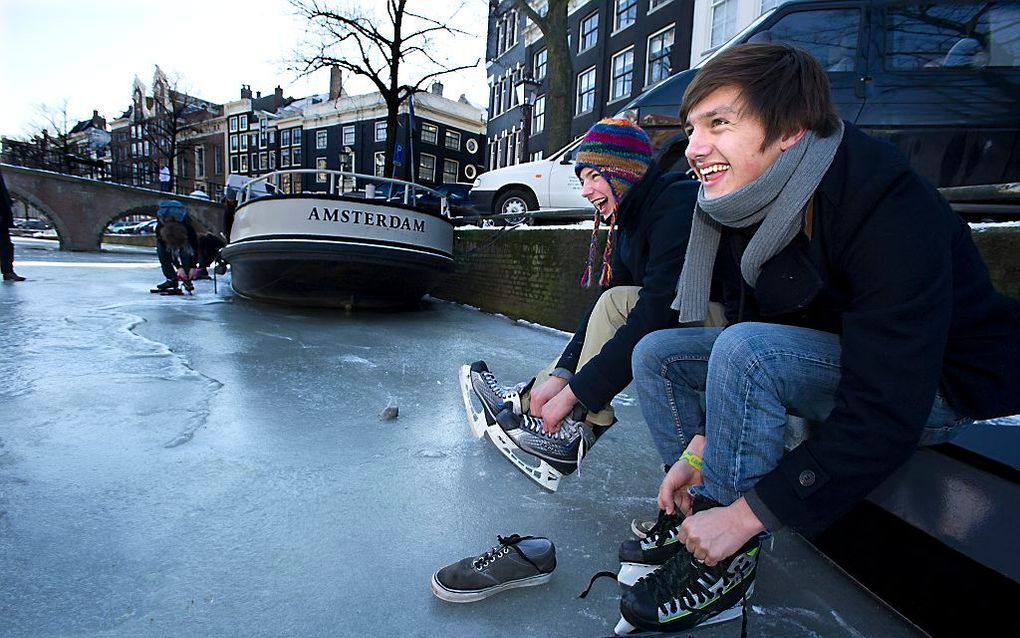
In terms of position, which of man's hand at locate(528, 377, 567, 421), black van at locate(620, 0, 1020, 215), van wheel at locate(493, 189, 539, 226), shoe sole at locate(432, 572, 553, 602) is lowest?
shoe sole at locate(432, 572, 553, 602)

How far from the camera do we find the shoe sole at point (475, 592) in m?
1.13

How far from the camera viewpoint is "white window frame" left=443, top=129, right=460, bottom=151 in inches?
1223

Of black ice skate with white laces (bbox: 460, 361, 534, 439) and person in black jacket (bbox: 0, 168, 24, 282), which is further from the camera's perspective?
person in black jacket (bbox: 0, 168, 24, 282)

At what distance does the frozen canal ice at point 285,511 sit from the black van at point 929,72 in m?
3.08

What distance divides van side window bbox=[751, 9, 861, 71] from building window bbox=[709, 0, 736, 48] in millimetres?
8698

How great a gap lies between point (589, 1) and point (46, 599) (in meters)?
19.9

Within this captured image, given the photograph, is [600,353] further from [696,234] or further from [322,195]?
[322,195]

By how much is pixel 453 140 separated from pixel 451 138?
0.54ft

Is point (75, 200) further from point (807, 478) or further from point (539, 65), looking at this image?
point (807, 478)

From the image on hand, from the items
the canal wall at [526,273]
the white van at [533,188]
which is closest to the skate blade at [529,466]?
the canal wall at [526,273]

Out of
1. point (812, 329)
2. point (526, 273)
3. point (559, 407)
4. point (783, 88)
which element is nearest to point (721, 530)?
point (812, 329)

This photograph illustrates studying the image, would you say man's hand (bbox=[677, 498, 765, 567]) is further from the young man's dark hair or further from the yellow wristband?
the young man's dark hair

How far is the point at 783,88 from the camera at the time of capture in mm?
998

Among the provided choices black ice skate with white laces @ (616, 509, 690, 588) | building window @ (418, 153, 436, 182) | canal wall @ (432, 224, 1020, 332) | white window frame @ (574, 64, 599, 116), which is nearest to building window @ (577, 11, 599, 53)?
white window frame @ (574, 64, 599, 116)
